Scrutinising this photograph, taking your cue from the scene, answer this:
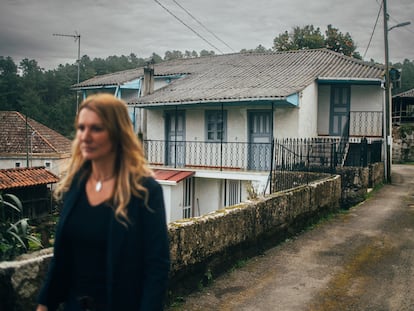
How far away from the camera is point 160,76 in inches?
832

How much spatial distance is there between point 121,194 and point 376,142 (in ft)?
54.8

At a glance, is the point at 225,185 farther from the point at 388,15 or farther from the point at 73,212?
the point at 73,212

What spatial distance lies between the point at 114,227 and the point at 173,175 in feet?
44.4

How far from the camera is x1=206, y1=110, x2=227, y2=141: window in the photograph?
55.3ft

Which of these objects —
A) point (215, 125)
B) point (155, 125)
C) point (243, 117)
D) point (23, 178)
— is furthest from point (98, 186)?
point (23, 178)

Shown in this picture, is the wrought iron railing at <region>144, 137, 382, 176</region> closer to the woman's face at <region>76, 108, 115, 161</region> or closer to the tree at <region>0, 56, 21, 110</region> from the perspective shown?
the woman's face at <region>76, 108, 115, 161</region>

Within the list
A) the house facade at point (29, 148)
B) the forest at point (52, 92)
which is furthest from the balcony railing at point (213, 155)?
the forest at point (52, 92)

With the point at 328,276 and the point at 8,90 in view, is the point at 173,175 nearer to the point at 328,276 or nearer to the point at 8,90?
the point at 328,276

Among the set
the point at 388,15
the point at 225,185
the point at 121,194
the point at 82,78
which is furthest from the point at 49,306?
the point at 82,78

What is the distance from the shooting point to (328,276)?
19.1 ft

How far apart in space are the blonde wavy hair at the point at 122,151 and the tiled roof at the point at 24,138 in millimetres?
29645

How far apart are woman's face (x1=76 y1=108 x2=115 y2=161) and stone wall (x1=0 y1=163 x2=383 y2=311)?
1.44m

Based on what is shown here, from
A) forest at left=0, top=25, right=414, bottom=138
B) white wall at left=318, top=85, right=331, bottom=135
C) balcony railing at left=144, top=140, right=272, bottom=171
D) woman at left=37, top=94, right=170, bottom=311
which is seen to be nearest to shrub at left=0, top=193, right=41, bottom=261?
woman at left=37, top=94, right=170, bottom=311

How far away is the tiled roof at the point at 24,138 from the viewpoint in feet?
99.3
